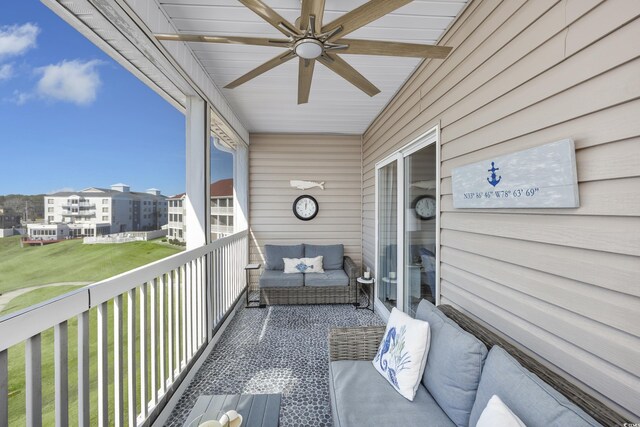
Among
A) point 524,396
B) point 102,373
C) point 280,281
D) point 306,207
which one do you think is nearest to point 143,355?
point 102,373

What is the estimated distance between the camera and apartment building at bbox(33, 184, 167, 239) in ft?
3.89

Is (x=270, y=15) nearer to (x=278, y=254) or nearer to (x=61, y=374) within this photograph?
(x=61, y=374)

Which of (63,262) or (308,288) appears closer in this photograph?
(63,262)

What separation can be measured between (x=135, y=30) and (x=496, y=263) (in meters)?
2.59

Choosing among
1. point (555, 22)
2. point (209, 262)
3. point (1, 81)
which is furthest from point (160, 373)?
point (555, 22)

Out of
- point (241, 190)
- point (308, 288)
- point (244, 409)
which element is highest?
point (241, 190)

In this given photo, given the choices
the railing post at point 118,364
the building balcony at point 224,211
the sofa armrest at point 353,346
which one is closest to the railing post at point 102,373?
the railing post at point 118,364

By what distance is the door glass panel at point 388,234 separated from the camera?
351 cm

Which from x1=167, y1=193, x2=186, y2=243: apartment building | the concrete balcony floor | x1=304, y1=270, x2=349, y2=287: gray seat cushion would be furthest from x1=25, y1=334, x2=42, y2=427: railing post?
x1=304, y1=270, x2=349, y2=287: gray seat cushion

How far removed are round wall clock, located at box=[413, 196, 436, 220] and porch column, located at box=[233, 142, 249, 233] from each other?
2999 mm

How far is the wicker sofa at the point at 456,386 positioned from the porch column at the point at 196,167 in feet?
5.79

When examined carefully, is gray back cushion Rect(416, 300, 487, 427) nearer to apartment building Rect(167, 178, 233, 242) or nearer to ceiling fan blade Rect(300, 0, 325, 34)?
ceiling fan blade Rect(300, 0, 325, 34)

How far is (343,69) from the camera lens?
6.21 feet

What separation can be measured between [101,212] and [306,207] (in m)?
3.64
